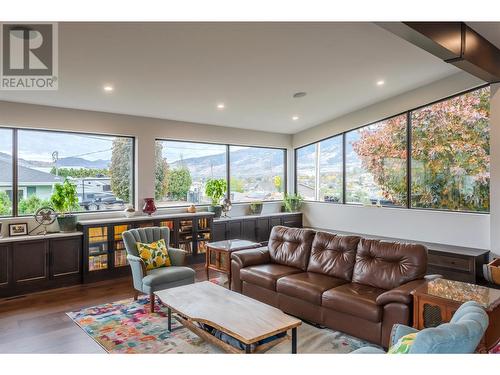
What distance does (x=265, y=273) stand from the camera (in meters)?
4.32

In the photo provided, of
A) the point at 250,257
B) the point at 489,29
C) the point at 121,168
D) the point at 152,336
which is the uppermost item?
the point at 489,29

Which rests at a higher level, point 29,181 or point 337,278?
point 29,181

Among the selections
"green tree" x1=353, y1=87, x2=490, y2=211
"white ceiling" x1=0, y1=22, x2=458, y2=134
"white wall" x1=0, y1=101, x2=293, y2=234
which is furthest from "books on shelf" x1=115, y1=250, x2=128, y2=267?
"green tree" x1=353, y1=87, x2=490, y2=211

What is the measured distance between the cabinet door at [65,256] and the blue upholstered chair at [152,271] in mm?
1153

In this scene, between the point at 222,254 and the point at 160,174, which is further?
the point at 160,174

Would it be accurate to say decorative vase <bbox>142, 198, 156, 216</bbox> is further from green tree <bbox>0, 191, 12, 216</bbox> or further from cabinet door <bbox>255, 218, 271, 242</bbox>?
cabinet door <bbox>255, 218, 271, 242</bbox>

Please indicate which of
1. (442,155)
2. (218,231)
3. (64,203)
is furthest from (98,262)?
(442,155)

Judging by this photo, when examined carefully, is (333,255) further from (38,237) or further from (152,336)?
(38,237)

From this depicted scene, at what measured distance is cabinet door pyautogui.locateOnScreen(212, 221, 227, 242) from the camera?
702 cm

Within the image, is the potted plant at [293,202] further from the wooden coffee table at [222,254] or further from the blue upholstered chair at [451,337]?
the blue upholstered chair at [451,337]

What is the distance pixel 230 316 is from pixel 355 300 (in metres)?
1.21

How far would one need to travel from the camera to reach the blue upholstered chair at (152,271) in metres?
4.26

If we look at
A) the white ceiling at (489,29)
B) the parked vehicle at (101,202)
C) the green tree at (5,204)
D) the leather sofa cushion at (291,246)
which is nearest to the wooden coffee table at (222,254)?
the leather sofa cushion at (291,246)

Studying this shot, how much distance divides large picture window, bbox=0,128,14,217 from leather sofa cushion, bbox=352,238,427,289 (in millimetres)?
4816
